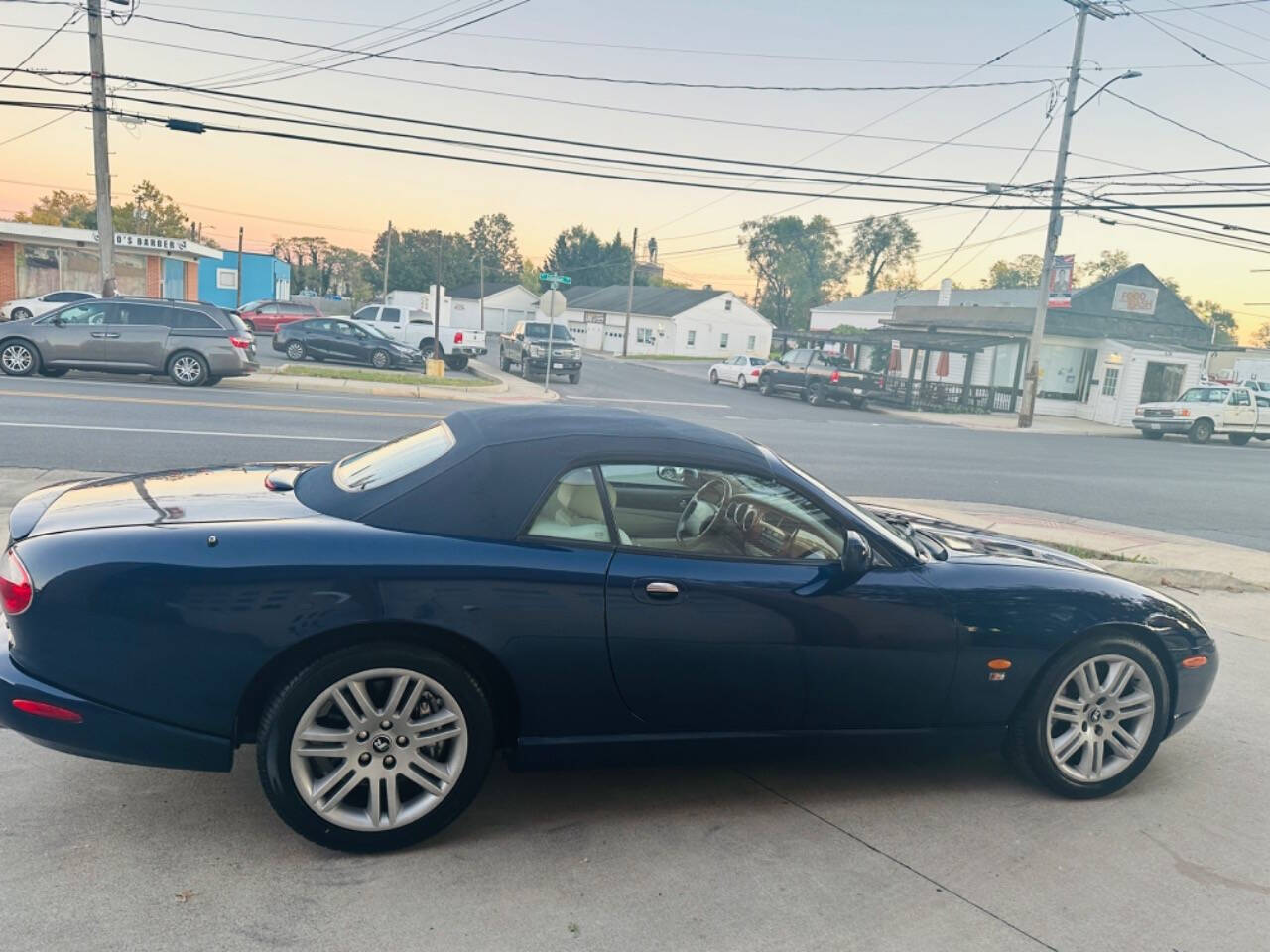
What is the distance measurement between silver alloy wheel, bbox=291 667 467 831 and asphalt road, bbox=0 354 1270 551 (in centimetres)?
794

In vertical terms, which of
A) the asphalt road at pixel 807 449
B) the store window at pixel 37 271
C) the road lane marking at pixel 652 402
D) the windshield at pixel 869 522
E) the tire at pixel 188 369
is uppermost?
the store window at pixel 37 271

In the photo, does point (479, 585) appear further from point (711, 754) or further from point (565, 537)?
point (711, 754)

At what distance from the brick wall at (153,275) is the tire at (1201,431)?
40327mm

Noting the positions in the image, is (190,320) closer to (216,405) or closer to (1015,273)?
(216,405)

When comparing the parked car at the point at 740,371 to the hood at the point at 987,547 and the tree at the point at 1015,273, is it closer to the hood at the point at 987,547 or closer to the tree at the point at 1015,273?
the hood at the point at 987,547

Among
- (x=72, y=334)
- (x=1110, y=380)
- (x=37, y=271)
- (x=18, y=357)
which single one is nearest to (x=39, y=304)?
(x=37, y=271)

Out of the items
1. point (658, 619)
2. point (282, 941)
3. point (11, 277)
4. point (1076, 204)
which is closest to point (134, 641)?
point (282, 941)

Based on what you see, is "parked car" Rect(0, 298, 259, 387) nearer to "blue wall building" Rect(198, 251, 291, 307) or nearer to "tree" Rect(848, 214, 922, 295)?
"blue wall building" Rect(198, 251, 291, 307)

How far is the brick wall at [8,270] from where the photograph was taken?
1464 inches

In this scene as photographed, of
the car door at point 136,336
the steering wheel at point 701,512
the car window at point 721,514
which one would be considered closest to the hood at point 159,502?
the car window at point 721,514

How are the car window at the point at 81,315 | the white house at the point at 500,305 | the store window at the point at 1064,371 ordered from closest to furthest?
the car window at the point at 81,315 → the store window at the point at 1064,371 → the white house at the point at 500,305

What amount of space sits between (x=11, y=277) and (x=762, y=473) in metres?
43.7

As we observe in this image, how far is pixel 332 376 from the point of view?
22.8 metres

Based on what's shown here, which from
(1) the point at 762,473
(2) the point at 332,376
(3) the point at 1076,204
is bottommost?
(2) the point at 332,376
